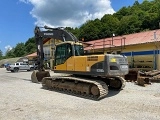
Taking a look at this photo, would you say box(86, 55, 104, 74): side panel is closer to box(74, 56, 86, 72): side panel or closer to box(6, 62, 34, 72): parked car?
box(74, 56, 86, 72): side panel

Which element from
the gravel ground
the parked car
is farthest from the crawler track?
the parked car

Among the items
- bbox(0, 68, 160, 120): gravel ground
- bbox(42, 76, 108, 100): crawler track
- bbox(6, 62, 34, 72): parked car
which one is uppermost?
bbox(6, 62, 34, 72): parked car

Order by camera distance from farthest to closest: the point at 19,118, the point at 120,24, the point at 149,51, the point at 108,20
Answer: the point at 108,20, the point at 120,24, the point at 149,51, the point at 19,118

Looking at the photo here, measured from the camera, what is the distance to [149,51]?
23453 millimetres

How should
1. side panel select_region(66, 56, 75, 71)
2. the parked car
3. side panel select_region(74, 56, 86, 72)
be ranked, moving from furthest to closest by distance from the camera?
the parked car → side panel select_region(66, 56, 75, 71) → side panel select_region(74, 56, 86, 72)

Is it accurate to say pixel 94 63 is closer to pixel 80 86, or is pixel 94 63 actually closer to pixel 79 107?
pixel 80 86

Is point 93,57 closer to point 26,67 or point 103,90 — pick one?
point 103,90

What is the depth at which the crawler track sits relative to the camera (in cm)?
1096

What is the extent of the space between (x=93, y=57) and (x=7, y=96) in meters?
4.99

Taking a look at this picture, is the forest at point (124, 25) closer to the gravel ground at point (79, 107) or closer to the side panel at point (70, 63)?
the side panel at point (70, 63)

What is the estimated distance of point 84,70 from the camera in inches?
470

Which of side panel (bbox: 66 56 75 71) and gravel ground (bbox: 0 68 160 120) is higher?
side panel (bbox: 66 56 75 71)

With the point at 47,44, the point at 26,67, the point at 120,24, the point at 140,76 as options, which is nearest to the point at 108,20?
the point at 120,24

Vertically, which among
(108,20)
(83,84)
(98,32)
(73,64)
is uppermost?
(108,20)
